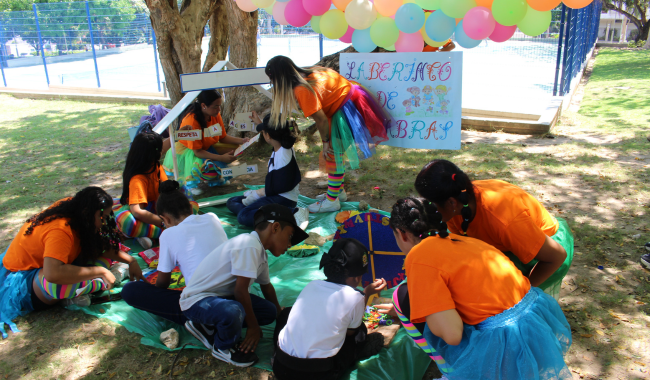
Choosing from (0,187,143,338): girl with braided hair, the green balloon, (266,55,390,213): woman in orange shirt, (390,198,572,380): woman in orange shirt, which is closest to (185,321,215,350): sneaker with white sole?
(0,187,143,338): girl with braided hair

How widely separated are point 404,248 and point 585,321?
4.52 ft

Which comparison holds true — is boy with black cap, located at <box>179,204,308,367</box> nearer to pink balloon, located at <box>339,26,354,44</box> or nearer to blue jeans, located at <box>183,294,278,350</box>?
blue jeans, located at <box>183,294,278,350</box>

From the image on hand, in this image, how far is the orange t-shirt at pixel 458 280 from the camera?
5.76ft

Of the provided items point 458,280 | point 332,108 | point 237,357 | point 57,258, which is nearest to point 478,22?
point 332,108

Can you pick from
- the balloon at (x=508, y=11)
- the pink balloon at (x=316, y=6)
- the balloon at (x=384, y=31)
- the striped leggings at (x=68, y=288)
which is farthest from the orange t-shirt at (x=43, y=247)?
the balloon at (x=508, y=11)

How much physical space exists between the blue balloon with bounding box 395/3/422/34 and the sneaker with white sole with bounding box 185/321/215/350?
2702 mm

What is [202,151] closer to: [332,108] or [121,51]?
[332,108]

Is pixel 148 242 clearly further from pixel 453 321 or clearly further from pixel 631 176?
pixel 631 176

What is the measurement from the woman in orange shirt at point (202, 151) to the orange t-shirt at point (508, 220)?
9.55 ft

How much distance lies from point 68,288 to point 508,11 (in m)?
3.53

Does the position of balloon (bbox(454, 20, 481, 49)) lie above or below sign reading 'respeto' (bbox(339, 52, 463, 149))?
above

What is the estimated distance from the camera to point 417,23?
360 centimetres

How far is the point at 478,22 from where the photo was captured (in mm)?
3441

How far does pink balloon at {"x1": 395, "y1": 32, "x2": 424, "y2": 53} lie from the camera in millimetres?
3873
